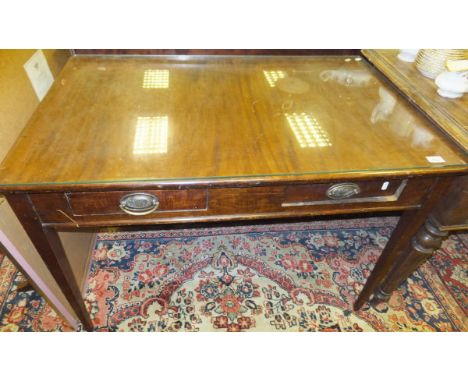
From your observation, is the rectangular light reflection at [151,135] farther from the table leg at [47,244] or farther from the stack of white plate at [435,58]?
the stack of white plate at [435,58]

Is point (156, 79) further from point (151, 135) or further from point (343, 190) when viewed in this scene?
point (343, 190)

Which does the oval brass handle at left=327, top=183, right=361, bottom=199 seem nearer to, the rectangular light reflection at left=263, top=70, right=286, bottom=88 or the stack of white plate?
the rectangular light reflection at left=263, top=70, right=286, bottom=88

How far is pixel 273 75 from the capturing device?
1.13 m

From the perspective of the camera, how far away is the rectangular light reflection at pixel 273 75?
1.10 m

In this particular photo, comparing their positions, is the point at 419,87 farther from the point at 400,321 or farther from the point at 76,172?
the point at 76,172

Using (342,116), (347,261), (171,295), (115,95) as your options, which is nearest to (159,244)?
(171,295)

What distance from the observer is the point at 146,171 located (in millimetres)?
725

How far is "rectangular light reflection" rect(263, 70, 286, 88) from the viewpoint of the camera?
1101 mm

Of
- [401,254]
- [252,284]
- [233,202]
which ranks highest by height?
[233,202]

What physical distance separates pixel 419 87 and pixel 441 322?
1.03 metres

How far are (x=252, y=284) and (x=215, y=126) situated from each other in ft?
2.79

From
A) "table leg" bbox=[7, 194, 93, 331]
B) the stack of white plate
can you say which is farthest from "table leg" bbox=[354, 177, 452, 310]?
"table leg" bbox=[7, 194, 93, 331]

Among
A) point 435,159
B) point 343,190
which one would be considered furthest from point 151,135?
point 435,159

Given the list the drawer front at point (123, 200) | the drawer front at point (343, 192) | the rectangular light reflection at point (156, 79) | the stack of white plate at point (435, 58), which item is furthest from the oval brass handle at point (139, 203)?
the stack of white plate at point (435, 58)
